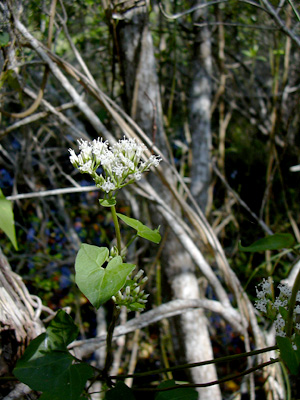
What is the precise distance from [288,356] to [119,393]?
0.84 ft

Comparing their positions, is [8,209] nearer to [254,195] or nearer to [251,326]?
[251,326]

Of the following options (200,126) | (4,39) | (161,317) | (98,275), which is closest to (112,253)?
(98,275)

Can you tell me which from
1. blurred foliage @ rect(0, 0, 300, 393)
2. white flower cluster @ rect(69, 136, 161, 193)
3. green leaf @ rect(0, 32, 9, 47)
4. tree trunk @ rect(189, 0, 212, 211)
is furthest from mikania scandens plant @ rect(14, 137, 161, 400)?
tree trunk @ rect(189, 0, 212, 211)

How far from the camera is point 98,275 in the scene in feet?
1.52

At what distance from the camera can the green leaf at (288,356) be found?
409 mm

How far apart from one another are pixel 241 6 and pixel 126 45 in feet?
2.54

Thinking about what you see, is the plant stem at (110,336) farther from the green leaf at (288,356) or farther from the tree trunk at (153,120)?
the tree trunk at (153,120)

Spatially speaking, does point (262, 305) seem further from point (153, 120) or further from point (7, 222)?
point (153, 120)

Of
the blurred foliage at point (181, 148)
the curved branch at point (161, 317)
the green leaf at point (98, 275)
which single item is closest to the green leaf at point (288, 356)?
the green leaf at point (98, 275)

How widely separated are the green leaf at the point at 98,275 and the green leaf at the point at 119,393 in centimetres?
19

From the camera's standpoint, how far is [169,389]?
0.52 meters

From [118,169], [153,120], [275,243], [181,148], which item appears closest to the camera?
[275,243]

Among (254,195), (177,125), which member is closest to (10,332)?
(254,195)

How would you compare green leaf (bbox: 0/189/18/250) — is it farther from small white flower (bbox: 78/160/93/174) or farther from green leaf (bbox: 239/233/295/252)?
green leaf (bbox: 239/233/295/252)
